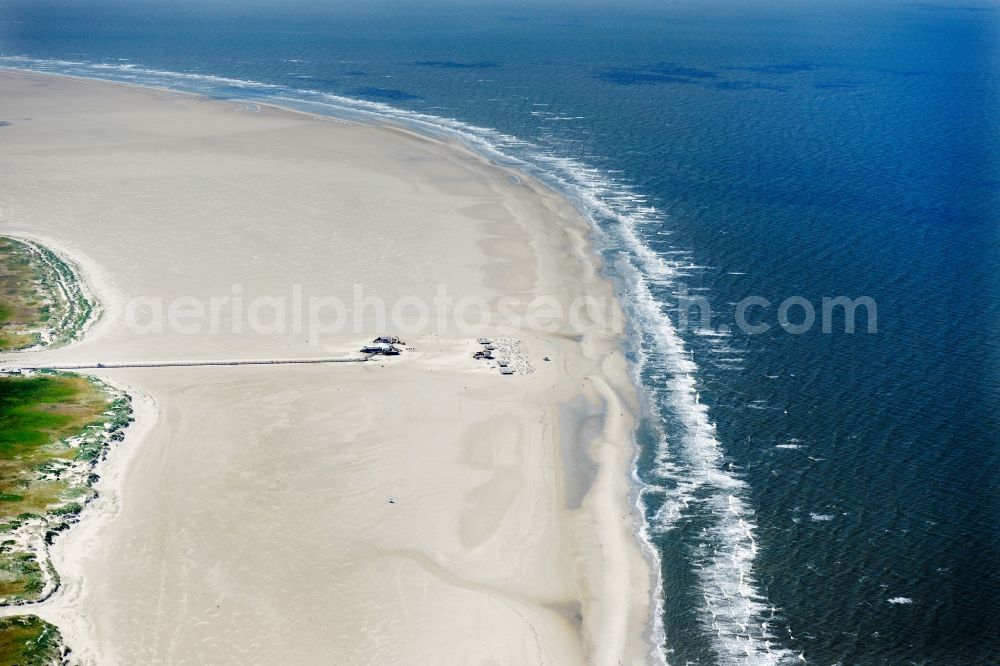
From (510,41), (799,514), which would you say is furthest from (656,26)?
(799,514)

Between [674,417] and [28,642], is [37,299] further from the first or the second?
[674,417]

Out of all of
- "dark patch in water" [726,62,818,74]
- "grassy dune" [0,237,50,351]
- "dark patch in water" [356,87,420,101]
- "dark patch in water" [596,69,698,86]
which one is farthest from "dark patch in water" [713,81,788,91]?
"grassy dune" [0,237,50,351]

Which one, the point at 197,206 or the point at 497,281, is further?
the point at 197,206

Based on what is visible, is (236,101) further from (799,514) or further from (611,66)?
→ (799,514)

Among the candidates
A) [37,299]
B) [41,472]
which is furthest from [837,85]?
[41,472]

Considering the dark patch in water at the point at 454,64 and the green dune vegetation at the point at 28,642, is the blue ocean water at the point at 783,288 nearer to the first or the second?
the dark patch in water at the point at 454,64

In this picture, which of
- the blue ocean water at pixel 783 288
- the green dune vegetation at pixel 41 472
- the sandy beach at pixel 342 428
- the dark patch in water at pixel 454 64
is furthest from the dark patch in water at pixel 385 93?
the green dune vegetation at pixel 41 472

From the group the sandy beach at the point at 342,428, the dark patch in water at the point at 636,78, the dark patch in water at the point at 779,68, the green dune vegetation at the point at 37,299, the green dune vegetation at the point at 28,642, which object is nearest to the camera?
the green dune vegetation at the point at 28,642
